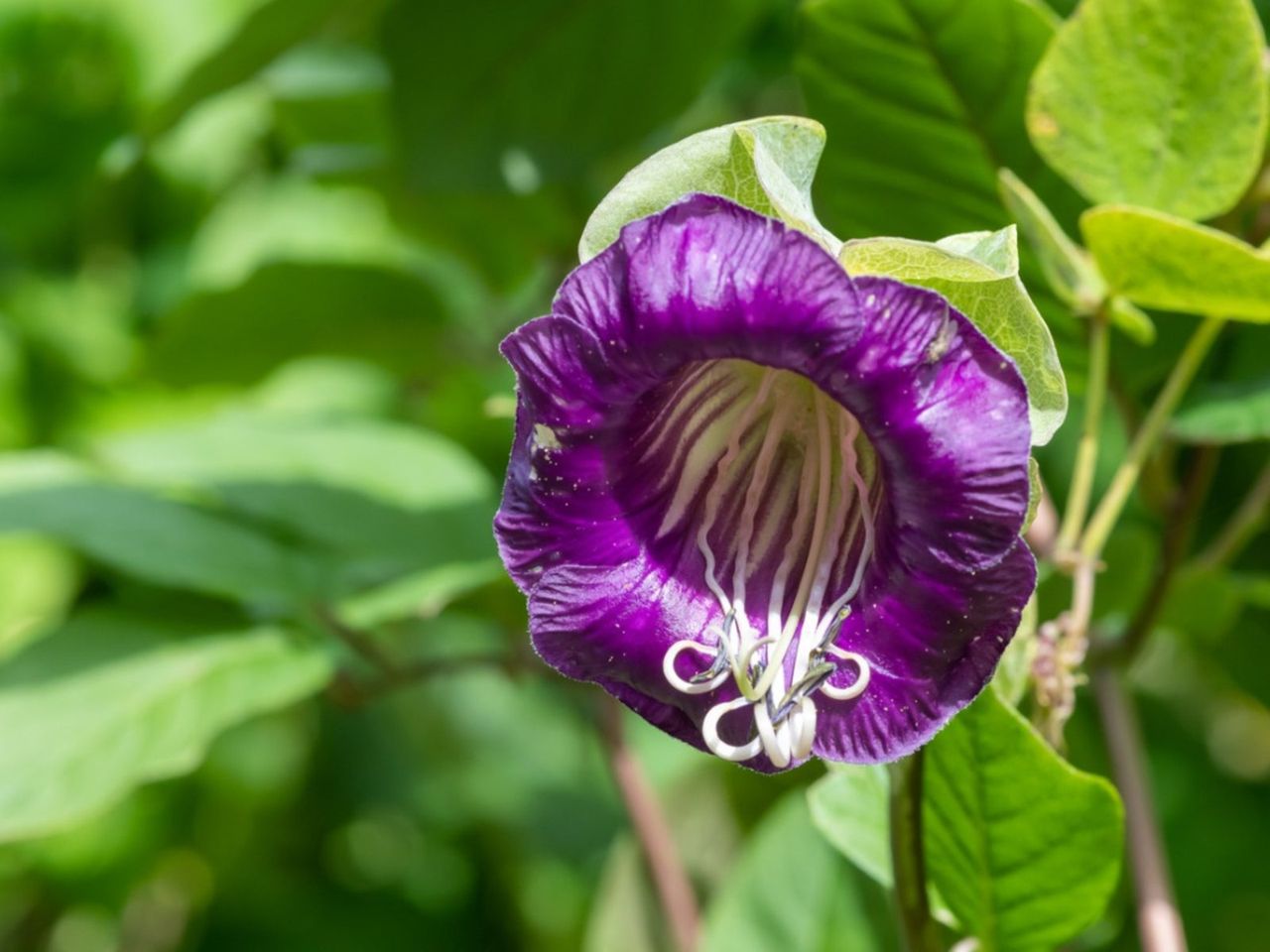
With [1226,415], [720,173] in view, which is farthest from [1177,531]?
[720,173]

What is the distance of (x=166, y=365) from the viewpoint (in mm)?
1433

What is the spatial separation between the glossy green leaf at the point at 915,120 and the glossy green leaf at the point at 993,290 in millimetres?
283

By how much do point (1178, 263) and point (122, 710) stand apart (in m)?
0.65

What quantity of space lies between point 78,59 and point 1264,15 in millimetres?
1281

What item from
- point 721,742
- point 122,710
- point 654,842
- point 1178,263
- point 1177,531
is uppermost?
point 1178,263

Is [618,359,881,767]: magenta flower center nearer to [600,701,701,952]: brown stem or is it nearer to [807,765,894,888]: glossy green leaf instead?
[807,765,894,888]: glossy green leaf

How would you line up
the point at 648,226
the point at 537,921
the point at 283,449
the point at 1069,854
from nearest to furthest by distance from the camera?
the point at 648,226 → the point at 1069,854 → the point at 283,449 → the point at 537,921

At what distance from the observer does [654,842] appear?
45.6 inches

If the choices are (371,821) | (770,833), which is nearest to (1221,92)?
(770,833)

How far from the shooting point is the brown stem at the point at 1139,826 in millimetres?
853

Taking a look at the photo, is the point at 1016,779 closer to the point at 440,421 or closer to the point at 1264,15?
the point at 1264,15

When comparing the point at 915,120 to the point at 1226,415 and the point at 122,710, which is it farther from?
the point at 122,710

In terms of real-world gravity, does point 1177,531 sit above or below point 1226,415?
below

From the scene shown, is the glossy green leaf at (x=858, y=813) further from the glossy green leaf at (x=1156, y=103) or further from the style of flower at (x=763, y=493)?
the glossy green leaf at (x=1156, y=103)
